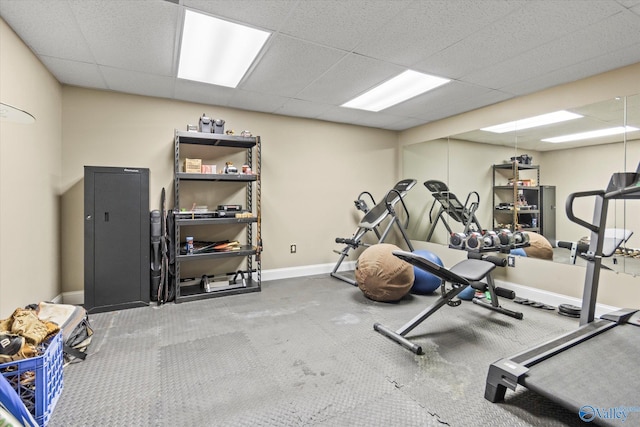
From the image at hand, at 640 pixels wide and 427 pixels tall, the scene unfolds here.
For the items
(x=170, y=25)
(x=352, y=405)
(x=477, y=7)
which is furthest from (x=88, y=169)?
(x=477, y=7)

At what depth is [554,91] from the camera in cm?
346

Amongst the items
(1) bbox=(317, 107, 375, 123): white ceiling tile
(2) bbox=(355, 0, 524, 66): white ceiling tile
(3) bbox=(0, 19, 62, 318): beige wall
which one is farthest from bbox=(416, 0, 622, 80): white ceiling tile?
(3) bbox=(0, 19, 62, 318): beige wall

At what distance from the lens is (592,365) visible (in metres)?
1.87

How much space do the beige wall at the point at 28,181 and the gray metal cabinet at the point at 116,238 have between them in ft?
1.17

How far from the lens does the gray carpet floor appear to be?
172 cm

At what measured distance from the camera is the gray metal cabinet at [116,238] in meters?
3.20

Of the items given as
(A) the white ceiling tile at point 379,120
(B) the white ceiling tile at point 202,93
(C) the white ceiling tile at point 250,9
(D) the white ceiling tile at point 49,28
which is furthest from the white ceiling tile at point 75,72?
(A) the white ceiling tile at point 379,120

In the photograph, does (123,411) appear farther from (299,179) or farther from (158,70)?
(299,179)

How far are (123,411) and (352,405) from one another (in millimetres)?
1323

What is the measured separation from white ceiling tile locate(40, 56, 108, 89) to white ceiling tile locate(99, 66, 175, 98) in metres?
0.08

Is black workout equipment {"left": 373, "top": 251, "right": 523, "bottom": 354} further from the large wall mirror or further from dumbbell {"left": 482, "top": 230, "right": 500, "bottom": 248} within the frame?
the large wall mirror

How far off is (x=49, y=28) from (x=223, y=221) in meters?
2.30

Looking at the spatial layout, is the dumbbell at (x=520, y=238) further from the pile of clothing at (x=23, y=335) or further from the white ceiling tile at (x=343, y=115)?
the pile of clothing at (x=23, y=335)

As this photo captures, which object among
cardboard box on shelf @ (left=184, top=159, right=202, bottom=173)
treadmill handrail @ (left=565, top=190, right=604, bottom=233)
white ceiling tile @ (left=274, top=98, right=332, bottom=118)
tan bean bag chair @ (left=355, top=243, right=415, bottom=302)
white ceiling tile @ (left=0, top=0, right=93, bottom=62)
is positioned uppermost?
white ceiling tile @ (left=274, top=98, right=332, bottom=118)
